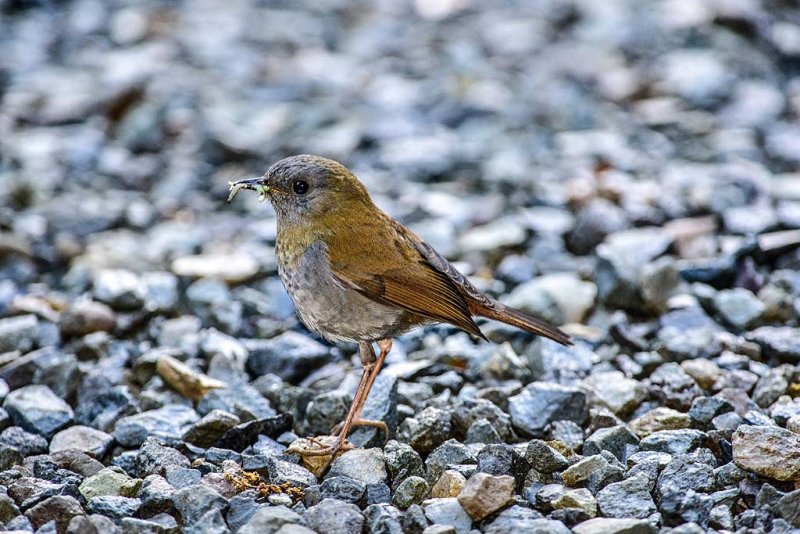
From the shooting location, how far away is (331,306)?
5031 millimetres

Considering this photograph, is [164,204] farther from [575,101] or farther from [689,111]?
[689,111]

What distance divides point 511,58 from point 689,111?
2.05m

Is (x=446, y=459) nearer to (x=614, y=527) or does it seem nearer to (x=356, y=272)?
(x=614, y=527)

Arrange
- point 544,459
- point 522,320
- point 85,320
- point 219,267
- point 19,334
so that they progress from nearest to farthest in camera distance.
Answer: point 544,459 < point 522,320 < point 19,334 < point 85,320 < point 219,267

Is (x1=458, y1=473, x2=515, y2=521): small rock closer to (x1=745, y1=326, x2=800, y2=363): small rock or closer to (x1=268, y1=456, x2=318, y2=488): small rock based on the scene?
(x1=268, y1=456, x2=318, y2=488): small rock

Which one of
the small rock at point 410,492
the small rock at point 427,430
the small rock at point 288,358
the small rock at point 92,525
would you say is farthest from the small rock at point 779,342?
the small rock at point 92,525

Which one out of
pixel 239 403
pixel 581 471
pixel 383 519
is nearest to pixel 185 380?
pixel 239 403

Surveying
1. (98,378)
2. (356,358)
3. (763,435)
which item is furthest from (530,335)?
(98,378)

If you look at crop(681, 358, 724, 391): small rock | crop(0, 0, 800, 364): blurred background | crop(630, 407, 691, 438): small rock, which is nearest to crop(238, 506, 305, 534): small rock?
crop(630, 407, 691, 438): small rock

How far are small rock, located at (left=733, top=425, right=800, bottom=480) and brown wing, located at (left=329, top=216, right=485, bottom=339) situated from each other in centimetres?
133

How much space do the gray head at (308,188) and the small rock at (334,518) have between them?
68.3 inches

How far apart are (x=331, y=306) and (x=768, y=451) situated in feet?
6.88

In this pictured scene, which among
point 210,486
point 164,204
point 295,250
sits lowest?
point 164,204

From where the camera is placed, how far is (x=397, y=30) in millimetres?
11305
